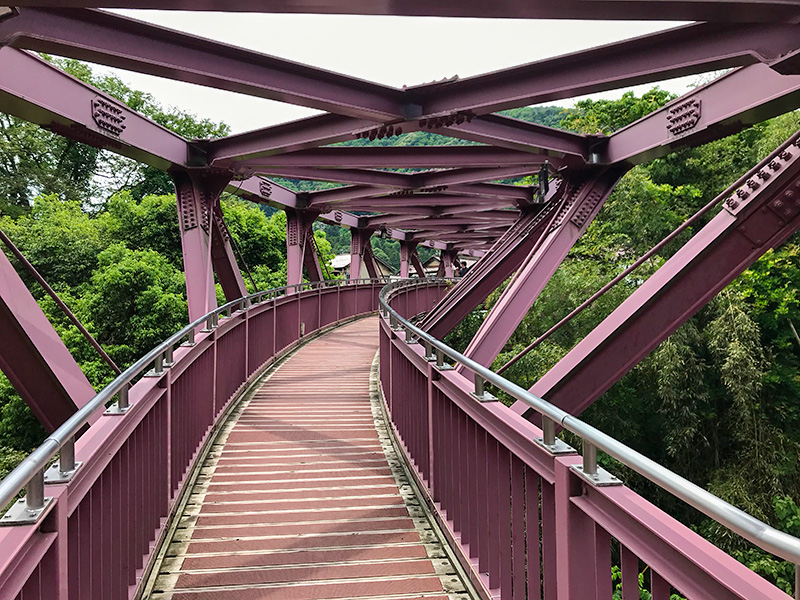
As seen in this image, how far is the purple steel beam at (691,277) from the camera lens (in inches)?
188

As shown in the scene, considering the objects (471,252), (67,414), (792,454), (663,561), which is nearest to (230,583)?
(67,414)

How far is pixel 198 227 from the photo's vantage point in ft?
30.2

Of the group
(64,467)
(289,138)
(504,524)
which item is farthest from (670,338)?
(64,467)

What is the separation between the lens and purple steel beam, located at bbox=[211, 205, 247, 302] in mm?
10328

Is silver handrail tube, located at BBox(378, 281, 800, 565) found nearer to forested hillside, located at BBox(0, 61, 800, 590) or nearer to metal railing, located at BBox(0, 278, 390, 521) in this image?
metal railing, located at BBox(0, 278, 390, 521)

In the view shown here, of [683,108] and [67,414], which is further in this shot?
[683,108]

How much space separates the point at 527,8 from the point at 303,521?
385 cm

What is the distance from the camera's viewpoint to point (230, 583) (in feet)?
→ 11.7

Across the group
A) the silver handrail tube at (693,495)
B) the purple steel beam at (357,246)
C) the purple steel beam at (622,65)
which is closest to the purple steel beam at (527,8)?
the purple steel beam at (622,65)

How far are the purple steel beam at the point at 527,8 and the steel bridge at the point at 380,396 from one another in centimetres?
1

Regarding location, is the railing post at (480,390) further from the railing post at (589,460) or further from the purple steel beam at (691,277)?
the purple steel beam at (691,277)

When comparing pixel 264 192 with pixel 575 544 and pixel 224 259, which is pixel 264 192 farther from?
pixel 575 544

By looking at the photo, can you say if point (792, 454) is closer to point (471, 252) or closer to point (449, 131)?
point (449, 131)

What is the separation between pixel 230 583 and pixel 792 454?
13.7 metres
